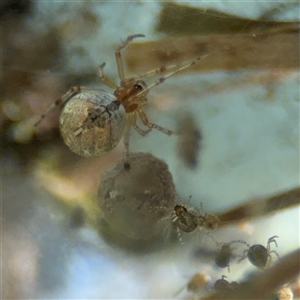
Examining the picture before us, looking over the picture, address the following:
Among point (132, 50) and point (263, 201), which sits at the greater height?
point (132, 50)

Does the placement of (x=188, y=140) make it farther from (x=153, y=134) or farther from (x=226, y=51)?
(x=226, y=51)

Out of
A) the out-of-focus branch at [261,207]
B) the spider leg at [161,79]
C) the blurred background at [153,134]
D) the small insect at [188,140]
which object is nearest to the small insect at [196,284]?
the blurred background at [153,134]

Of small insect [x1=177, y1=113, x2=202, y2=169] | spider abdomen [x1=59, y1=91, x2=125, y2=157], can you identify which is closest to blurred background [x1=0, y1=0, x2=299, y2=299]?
small insect [x1=177, y1=113, x2=202, y2=169]

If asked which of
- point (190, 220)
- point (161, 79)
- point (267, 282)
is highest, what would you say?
point (161, 79)

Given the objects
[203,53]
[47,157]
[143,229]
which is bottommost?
[143,229]

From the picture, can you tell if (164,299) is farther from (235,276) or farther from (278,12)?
(278,12)

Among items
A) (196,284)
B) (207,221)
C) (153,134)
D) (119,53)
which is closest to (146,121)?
(153,134)

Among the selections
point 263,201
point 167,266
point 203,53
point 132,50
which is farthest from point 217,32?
point 167,266
